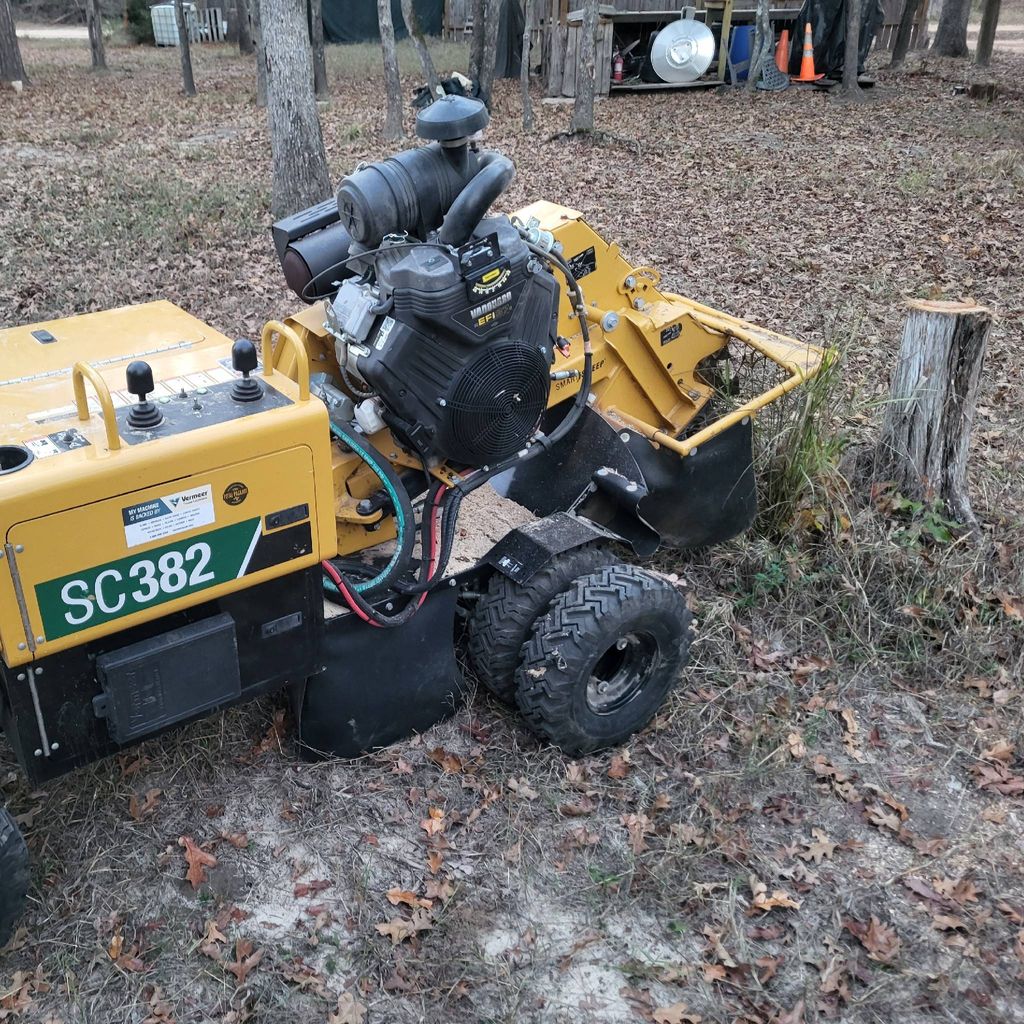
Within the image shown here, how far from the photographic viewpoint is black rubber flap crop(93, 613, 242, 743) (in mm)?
2750

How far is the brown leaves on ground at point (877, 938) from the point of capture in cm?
304

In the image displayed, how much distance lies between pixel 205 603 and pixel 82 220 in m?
7.49

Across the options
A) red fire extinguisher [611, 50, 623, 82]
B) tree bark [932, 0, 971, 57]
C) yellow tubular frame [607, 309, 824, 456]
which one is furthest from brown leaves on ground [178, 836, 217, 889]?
tree bark [932, 0, 971, 57]

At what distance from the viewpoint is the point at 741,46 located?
18.6m

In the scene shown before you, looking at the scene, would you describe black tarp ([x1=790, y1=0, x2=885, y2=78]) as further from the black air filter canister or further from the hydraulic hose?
the hydraulic hose

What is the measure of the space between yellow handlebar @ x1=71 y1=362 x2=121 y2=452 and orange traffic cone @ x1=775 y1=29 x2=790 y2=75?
60.5ft

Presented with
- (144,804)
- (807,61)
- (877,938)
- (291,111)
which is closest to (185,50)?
(291,111)

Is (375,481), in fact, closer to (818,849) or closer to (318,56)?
(818,849)

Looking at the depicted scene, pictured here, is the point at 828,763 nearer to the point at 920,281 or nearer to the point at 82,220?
the point at 920,281

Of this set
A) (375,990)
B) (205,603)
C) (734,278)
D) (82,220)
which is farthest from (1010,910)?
(82,220)

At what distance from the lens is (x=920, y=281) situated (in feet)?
26.5

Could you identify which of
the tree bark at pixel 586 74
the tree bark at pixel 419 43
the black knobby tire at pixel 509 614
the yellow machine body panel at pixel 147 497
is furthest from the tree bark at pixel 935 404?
the tree bark at pixel 419 43

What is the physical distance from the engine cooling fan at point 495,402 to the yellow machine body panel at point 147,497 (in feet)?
2.07

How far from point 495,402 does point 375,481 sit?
57 cm
